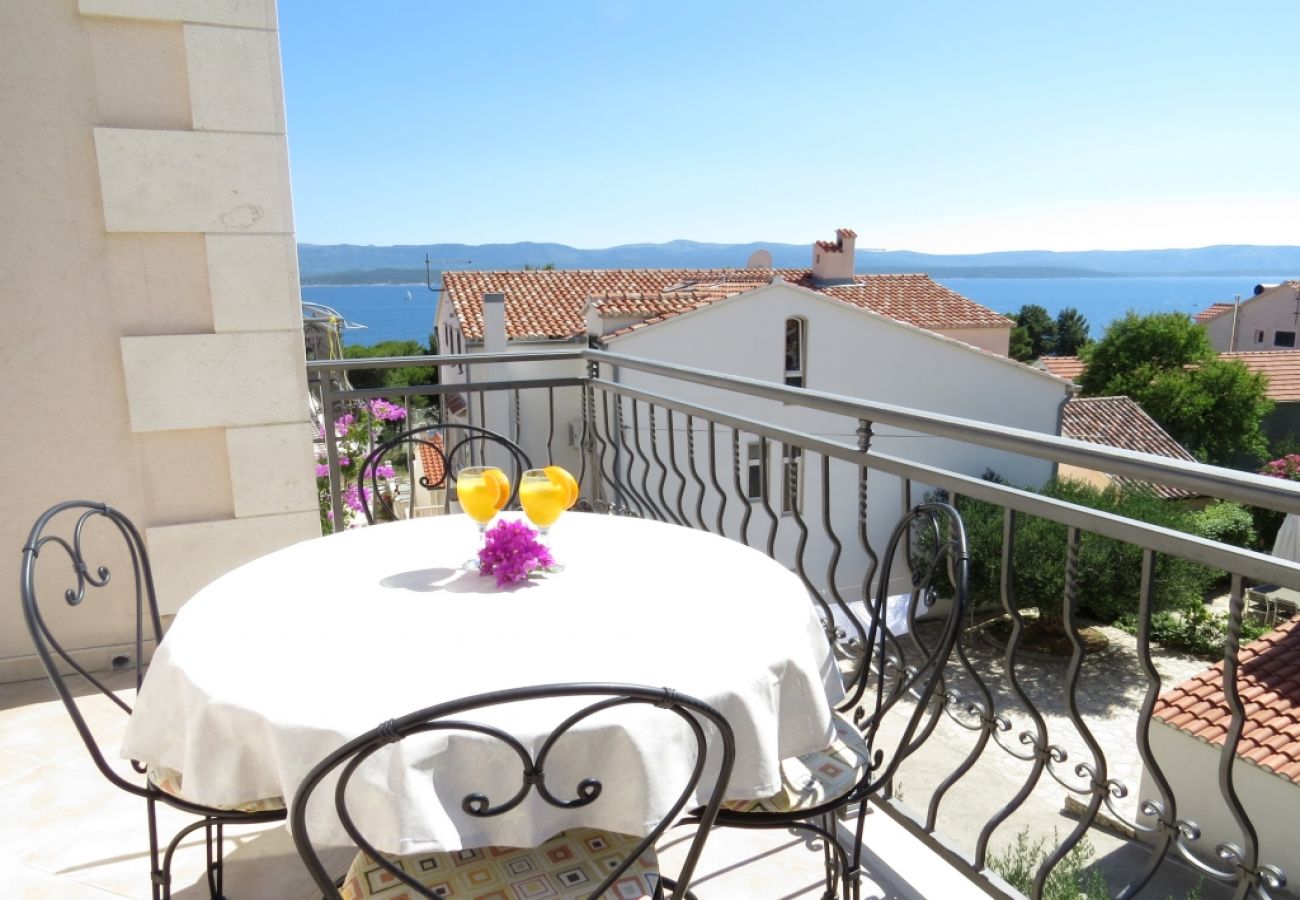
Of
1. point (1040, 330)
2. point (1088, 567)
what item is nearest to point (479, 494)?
point (1088, 567)

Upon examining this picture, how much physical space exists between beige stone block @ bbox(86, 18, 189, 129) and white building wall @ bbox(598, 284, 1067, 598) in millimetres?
11000

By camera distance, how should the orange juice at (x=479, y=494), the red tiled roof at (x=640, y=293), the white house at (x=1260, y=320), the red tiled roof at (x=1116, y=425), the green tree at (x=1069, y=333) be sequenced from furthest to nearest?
the green tree at (x=1069, y=333) < the white house at (x=1260, y=320) < the red tiled roof at (x=1116, y=425) < the red tiled roof at (x=640, y=293) < the orange juice at (x=479, y=494)

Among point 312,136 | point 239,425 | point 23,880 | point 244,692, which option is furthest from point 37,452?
point 312,136

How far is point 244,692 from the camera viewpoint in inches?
38.9

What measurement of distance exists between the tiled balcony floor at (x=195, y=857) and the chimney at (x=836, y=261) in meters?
19.3

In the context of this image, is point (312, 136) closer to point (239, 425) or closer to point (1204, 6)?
point (1204, 6)

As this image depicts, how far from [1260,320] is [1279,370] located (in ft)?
40.1

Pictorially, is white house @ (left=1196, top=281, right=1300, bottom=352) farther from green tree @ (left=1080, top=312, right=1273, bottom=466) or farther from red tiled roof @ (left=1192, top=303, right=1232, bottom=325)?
green tree @ (left=1080, top=312, right=1273, bottom=466)

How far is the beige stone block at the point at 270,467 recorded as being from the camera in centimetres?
264

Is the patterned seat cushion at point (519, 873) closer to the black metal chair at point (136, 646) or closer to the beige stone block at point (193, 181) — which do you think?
the black metal chair at point (136, 646)

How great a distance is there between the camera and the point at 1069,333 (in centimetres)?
4538

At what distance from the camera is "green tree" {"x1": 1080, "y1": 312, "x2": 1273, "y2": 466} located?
23.9m

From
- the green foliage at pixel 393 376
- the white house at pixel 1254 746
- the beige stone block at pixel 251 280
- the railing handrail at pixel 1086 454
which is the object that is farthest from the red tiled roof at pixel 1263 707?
the green foliage at pixel 393 376

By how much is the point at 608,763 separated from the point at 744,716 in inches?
7.7
